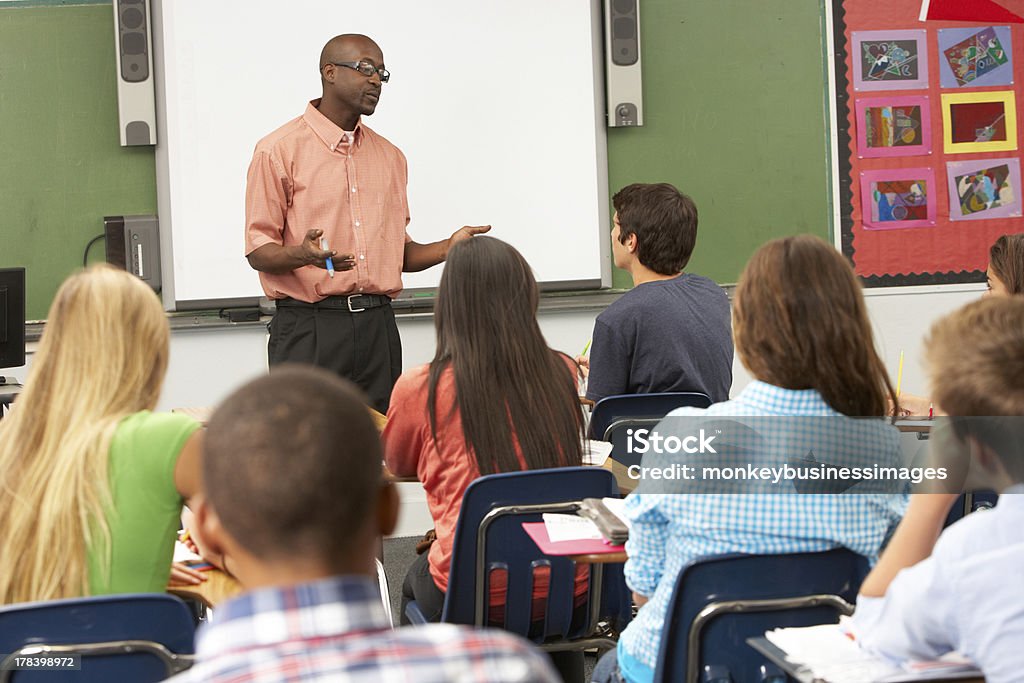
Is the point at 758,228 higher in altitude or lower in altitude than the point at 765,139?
lower

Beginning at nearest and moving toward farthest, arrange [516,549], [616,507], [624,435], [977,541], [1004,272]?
[977,541], [616,507], [516,549], [624,435], [1004,272]

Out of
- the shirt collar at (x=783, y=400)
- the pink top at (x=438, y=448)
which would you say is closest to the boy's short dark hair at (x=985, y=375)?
the shirt collar at (x=783, y=400)

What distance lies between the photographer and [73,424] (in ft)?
6.14

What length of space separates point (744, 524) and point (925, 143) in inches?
168

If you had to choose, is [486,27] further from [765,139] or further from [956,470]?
[956,470]

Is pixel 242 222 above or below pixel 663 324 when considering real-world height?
above

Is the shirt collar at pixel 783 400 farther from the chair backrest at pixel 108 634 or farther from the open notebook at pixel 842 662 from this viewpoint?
the chair backrest at pixel 108 634

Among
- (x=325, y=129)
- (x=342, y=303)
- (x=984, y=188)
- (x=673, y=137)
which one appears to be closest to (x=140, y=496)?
(x=342, y=303)

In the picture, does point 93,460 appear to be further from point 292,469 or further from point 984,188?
point 984,188

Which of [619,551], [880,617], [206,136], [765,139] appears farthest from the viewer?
[765,139]

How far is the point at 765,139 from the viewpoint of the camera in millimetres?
5453

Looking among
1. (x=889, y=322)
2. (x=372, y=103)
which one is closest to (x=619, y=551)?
(x=372, y=103)

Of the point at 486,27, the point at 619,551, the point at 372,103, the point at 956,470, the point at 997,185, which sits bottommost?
the point at 619,551

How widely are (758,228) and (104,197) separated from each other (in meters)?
2.87
